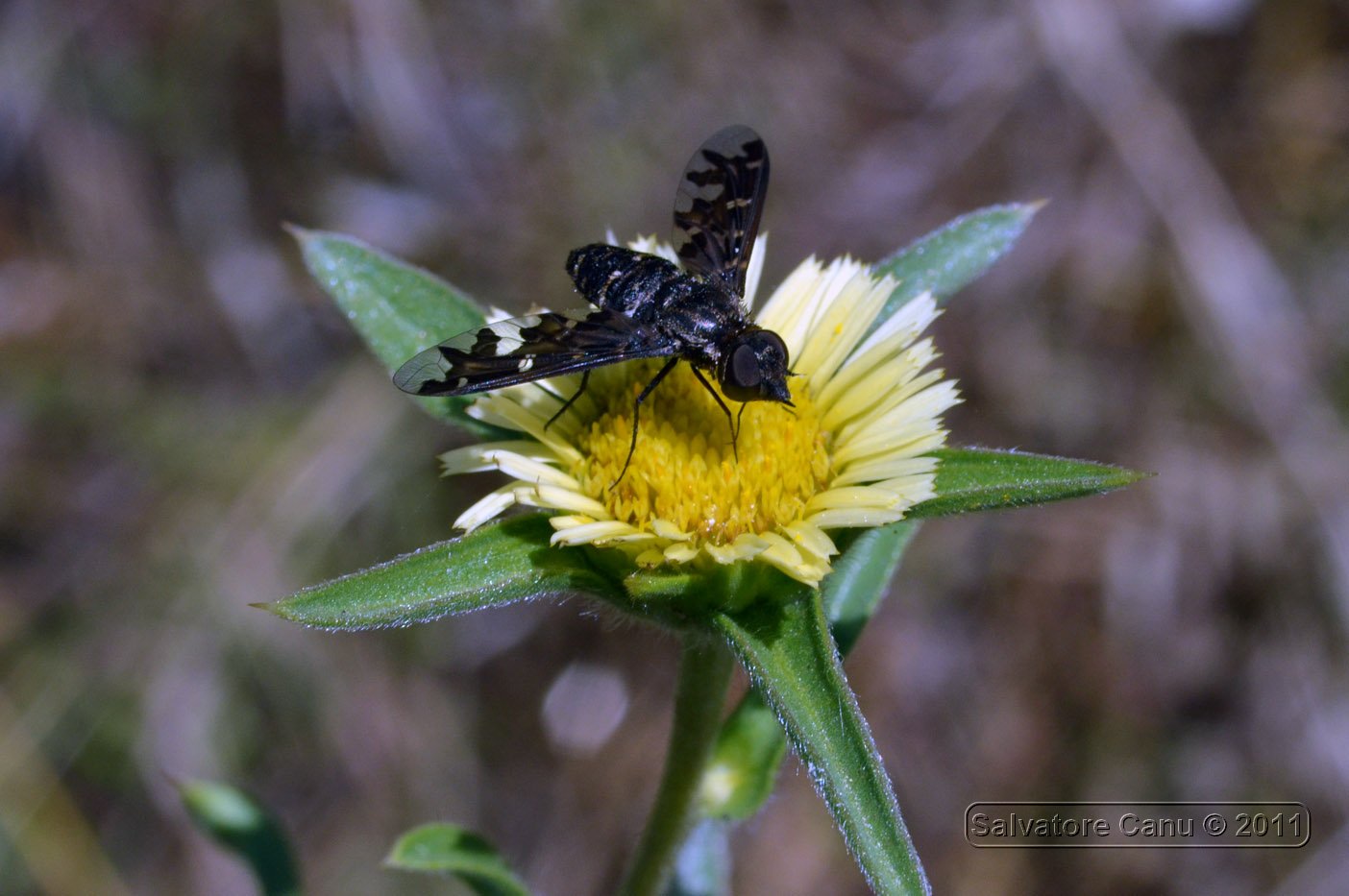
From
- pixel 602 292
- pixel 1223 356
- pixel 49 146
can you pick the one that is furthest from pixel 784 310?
pixel 49 146

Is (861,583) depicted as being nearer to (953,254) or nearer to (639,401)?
(639,401)

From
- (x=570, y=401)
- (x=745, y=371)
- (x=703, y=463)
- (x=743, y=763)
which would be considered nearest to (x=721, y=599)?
(x=703, y=463)

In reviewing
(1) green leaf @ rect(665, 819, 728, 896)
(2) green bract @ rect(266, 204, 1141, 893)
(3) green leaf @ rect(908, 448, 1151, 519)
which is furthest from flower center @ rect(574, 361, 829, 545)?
(1) green leaf @ rect(665, 819, 728, 896)

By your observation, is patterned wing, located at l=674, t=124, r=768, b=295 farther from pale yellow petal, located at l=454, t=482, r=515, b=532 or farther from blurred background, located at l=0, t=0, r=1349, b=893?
blurred background, located at l=0, t=0, r=1349, b=893

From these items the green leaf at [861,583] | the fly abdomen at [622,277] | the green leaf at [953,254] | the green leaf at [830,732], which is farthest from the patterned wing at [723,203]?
the green leaf at [830,732]

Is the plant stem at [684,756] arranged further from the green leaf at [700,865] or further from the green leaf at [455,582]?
the green leaf at [700,865]
